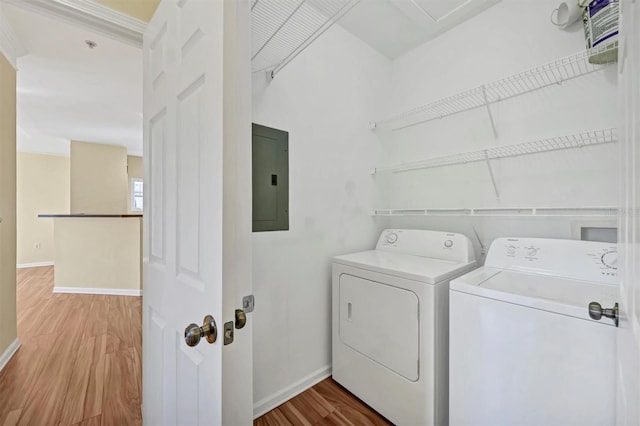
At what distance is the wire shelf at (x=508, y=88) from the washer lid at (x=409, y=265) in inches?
41.6

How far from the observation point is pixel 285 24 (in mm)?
1280

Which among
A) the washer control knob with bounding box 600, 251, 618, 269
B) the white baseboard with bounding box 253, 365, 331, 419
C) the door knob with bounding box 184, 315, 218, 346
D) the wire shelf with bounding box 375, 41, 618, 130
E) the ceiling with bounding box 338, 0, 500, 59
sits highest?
the ceiling with bounding box 338, 0, 500, 59

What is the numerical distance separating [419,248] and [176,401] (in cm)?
159

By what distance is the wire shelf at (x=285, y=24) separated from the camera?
1182 mm

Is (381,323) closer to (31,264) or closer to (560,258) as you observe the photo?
(560,258)

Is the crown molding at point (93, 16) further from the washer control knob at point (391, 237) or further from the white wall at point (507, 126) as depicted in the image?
the washer control knob at point (391, 237)

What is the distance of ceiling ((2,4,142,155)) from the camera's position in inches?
82.8

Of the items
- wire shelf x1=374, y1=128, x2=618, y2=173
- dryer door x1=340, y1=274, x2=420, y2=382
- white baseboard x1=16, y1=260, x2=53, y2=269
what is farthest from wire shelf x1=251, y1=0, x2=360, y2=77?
white baseboard x1=16, y1=260, x2=53, y2=269

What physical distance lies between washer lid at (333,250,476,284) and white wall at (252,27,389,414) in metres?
0.24

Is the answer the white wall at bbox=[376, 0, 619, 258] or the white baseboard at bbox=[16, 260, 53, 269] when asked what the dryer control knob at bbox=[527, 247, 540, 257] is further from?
the white baseboard at bbox=[16, 260, 53, 269]

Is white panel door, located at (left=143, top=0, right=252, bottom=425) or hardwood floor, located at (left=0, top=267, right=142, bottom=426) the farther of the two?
hardwood floor, located at (left=0, top=267, right=142, bottom=426)

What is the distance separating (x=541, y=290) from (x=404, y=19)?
190 centimetres

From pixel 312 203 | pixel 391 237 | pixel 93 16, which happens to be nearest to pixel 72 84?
pixel 93 16

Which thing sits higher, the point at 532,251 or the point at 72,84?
the point at 72,84
